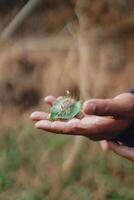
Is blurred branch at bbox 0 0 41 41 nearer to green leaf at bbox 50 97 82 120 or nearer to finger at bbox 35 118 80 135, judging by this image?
green leaf at bbox 50 97 82 120

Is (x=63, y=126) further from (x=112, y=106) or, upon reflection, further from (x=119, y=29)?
(x=119, y=29)

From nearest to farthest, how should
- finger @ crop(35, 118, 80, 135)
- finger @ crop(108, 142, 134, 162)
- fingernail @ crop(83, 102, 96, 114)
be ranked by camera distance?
fingernail @ crop(83, 102, 96, 114), finger @ crop(35, 118, 80, 135), finger @ crop(108, 142, 134, 162)

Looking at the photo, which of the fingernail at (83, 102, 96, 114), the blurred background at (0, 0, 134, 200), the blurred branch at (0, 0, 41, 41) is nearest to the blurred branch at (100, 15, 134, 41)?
the blurred background at (0, 0, 134, 200)

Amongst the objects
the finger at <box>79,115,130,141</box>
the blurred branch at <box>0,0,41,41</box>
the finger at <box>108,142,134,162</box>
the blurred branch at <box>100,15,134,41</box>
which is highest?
the blurred branch at <box>0,0,41,41</box>

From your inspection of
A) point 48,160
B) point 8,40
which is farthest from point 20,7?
point 48,160

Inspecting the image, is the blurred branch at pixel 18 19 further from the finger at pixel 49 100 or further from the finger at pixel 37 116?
the finger at pixel 37 116

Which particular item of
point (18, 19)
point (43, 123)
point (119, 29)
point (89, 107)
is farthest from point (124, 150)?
point (18, 19)

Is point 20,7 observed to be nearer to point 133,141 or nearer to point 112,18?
point 112,18
